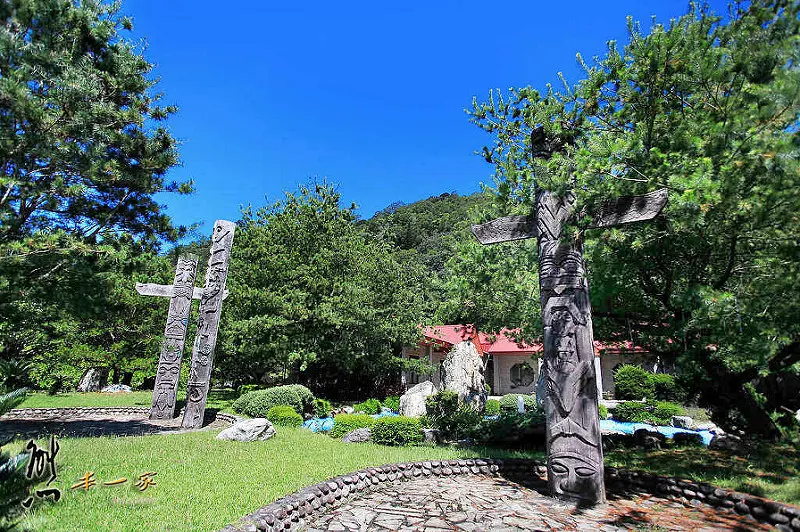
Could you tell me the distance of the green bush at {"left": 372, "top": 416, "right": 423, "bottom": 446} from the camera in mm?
10258

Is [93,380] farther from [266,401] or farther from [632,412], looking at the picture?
[632,412]

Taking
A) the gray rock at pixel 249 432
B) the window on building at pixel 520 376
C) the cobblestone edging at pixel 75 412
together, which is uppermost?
the window on building at pixel 520 376

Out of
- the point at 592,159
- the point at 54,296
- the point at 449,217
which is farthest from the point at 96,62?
the point at 449,217

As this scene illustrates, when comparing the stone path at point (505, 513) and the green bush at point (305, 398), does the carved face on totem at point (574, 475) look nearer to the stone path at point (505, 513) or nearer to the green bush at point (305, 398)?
the stone path at point (505, 513)

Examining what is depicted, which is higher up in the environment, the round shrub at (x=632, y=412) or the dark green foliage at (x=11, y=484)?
the dark green foliage at (x=11, y=484)

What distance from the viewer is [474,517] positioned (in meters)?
5.18

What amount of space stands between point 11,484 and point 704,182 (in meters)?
5.63

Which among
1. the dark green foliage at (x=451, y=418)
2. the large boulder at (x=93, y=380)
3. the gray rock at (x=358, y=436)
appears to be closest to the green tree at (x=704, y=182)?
the dark green foliage at (x=451, y=418)

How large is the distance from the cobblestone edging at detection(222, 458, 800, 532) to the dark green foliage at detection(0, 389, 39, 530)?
2436 mm

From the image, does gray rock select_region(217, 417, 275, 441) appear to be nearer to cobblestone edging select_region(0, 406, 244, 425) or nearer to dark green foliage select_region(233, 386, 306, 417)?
cobblestone edging select_region(0, 406, 244, 425)

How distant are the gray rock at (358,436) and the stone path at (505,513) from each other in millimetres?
4398

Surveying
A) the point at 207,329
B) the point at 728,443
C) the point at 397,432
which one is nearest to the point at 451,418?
the point at 397,432

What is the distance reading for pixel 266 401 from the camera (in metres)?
14.2

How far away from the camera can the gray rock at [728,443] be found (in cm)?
905
